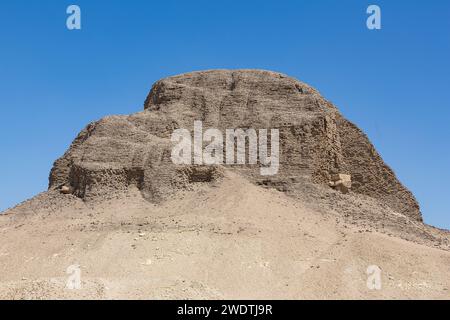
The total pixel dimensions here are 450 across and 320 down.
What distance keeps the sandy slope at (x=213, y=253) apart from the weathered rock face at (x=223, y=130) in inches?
47.0

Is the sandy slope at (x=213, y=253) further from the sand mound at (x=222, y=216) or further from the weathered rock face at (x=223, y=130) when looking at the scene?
the weathered rock face at (x=223, y=130)

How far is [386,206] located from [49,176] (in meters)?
16.9

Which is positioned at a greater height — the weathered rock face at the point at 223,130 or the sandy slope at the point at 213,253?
the weathered rock face at the point at 223,130

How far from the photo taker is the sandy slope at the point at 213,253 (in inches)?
775

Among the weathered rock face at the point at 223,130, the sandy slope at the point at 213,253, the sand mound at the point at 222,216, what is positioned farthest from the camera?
the weathered rock face at the point at 223,130

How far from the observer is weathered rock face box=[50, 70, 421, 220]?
27.9 metres

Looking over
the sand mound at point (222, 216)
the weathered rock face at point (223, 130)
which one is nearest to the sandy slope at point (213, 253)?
the sand mound at point (222, 216)

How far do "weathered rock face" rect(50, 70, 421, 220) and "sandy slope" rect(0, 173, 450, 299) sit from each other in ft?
3.91

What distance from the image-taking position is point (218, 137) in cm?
2944

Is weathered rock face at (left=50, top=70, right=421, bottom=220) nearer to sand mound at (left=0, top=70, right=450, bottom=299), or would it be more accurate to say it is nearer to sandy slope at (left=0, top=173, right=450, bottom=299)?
sand mound at (left=0, top=70, right=450, bottom=299)
